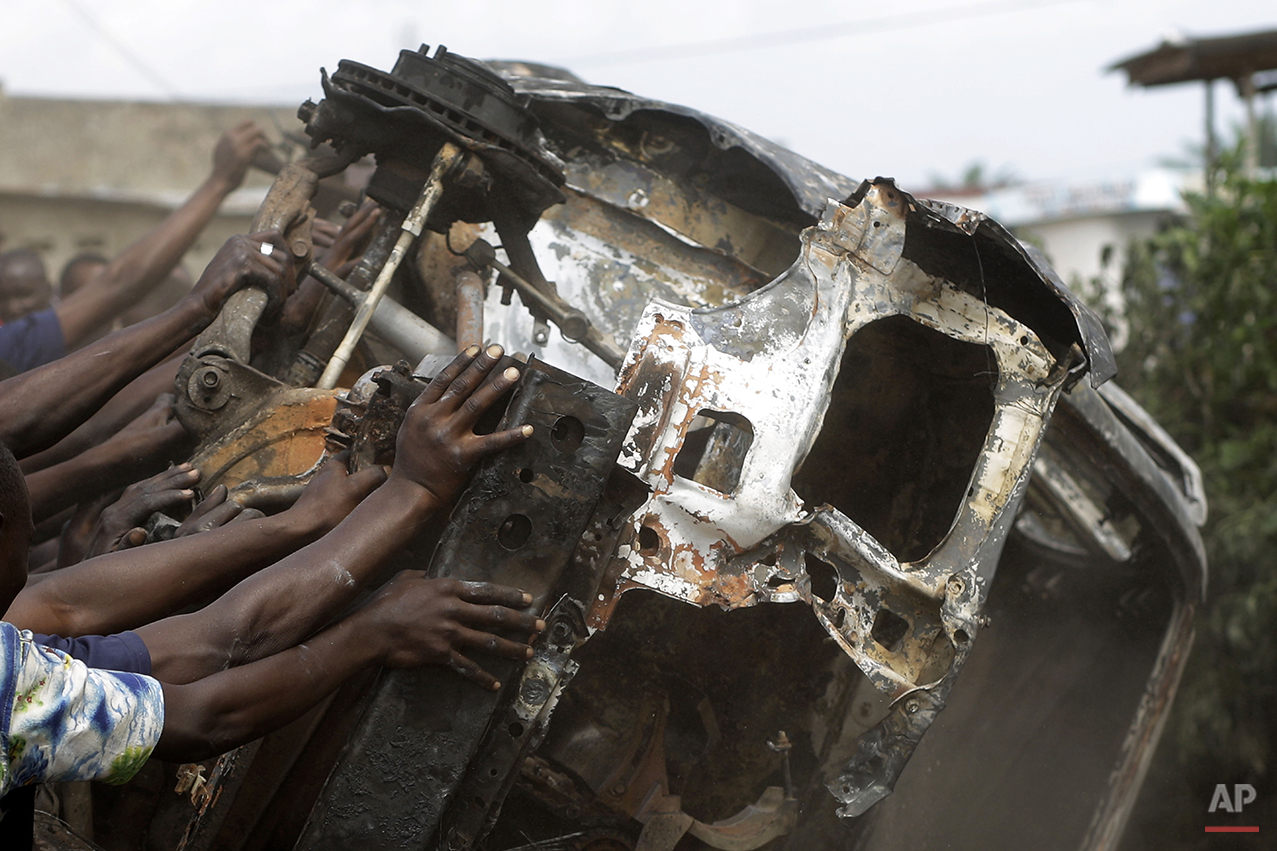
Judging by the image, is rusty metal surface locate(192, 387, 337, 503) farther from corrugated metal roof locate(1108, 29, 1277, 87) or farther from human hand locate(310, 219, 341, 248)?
corrugated metal roof locate(1108, 29, 1277, 87)

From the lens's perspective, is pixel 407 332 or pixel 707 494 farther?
pixel 407 332

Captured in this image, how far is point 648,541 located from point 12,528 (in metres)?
1.11

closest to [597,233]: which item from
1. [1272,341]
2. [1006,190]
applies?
[1272,341]

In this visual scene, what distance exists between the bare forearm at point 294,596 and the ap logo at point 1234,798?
3618mm

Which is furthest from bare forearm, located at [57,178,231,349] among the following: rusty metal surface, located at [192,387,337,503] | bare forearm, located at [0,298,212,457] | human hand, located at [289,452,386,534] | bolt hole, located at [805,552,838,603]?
bolt hole, located at [805,552,838,603]

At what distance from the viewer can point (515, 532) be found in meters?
2.04

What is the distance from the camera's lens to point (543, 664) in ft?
6.77

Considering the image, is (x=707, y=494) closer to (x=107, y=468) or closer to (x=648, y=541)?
(x=648, y=541)

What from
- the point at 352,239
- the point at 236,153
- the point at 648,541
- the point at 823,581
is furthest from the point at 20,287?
the point at 823,581

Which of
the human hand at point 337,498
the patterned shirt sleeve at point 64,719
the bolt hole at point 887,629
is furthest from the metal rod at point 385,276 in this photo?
the bolt hole at point 887,629

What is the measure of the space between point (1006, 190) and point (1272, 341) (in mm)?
17861

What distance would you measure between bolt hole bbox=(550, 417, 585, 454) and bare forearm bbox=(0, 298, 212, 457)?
52.1 inches

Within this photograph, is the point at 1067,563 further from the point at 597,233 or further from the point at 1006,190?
the point at 1006,190

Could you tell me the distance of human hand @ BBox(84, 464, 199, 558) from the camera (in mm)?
2473
